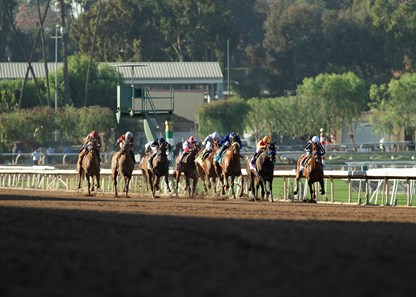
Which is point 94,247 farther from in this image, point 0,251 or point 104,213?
point 104,213

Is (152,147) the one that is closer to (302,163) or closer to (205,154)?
(205,154)

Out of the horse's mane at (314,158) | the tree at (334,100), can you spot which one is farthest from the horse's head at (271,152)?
the tree at (334,100)

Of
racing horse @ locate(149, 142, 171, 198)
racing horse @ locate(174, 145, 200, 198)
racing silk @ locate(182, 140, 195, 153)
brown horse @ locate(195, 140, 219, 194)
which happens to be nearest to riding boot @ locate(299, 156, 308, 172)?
brown horse @ locate(195, 140, 219, 194)

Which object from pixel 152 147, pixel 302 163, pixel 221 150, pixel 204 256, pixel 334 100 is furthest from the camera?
pixel 334 100

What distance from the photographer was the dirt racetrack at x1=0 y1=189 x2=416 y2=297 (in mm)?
10820

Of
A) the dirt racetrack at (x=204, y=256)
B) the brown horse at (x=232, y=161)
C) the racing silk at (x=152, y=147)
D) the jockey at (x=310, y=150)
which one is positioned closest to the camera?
the dirt racetrack at (x=204, y=256)

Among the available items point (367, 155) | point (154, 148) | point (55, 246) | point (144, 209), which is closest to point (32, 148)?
point (367, 155)

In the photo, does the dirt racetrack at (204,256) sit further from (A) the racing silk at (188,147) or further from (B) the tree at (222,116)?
(B) the tree at (222,116)

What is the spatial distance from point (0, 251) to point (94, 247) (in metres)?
0.96

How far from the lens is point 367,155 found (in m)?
64.4

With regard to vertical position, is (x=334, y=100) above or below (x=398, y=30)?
below

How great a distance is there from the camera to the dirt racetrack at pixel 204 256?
35.5ft

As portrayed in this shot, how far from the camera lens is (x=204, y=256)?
13.2 m

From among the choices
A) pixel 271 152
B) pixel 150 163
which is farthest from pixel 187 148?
pixel 271 152
